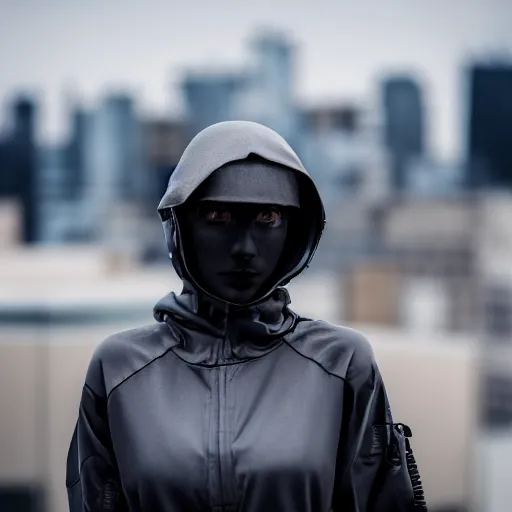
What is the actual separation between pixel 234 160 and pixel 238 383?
0.48 meters

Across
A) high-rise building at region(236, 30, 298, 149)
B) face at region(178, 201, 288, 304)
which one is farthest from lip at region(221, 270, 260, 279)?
high-rise building at region(236, 30, 298, 149)

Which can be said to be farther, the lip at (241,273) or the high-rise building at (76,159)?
the high-rise building at (76,159)

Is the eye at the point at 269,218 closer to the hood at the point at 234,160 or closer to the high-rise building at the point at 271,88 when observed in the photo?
the hood at the point at 234,160

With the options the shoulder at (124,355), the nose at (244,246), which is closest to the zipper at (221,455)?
the shoulder at (124,355)

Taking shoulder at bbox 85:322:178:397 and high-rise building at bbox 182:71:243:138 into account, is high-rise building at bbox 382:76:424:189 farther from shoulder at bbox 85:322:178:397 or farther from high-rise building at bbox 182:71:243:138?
shoulder at bbox 85:322:178:397

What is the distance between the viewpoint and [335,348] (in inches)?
96.9

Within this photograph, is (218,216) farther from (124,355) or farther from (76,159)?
(76,159)

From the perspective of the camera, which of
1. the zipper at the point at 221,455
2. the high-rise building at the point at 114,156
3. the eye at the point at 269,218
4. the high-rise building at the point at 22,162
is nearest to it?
the zipper at the point at 221,455

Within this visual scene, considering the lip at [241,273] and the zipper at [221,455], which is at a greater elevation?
the lip at [241,273]

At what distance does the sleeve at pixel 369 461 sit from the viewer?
2.42 m

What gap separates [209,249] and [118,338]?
305 mm

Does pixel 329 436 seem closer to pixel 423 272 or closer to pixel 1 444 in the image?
pixel 1 444

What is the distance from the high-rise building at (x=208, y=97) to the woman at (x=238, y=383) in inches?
2191

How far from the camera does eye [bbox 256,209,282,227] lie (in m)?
2.40
